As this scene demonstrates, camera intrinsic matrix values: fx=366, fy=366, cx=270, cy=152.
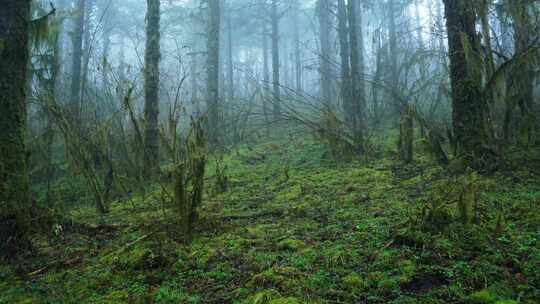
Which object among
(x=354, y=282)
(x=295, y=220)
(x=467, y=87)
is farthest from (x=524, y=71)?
(x=354, y=282)

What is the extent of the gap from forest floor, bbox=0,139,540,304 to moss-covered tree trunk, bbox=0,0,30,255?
1.32ft

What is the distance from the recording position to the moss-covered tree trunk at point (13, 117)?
111 inches

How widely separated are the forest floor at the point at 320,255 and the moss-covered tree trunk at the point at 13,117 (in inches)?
15.8

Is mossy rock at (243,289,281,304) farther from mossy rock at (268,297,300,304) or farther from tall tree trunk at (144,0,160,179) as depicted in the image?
tall tree trunk at (144,0,160,179)

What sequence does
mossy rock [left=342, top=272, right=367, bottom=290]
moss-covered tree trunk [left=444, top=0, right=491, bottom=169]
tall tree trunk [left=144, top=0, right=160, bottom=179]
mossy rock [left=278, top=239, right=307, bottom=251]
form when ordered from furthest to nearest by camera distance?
tall tree trunk [left=144, top=0, right=160, bottom=179]
moss-covered tree trunk [left=444, top=0, right=491, bottom=169]
mossy rock [left=278, top=239, right=307, bottom=251]
mossy rock [left=342, top=272, right=367, bottom=290]

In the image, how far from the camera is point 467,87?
4137mm

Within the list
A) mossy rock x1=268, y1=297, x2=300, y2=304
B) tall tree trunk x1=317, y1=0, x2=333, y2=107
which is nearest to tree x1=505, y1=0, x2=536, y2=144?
tall tree trunk x1=317, y1=0, x2=333, y2=107

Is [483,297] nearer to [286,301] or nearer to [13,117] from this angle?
[286,301]

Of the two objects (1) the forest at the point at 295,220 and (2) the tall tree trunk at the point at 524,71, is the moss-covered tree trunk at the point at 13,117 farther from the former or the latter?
(2) the tall tree trunk at the point at 524,71

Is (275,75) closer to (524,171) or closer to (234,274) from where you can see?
(524,171)

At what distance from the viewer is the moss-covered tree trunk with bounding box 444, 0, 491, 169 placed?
3994mm

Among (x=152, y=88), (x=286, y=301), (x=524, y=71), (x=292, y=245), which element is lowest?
(x=286, y=301)

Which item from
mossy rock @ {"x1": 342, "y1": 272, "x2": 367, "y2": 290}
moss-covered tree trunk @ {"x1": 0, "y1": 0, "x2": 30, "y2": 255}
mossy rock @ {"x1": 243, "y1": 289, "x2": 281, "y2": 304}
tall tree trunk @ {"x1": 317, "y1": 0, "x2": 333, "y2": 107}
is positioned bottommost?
mossy rock @ {"x1": 243, "y1": 289, "x2": 281, "y2": 304}

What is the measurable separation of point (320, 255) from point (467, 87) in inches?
116
